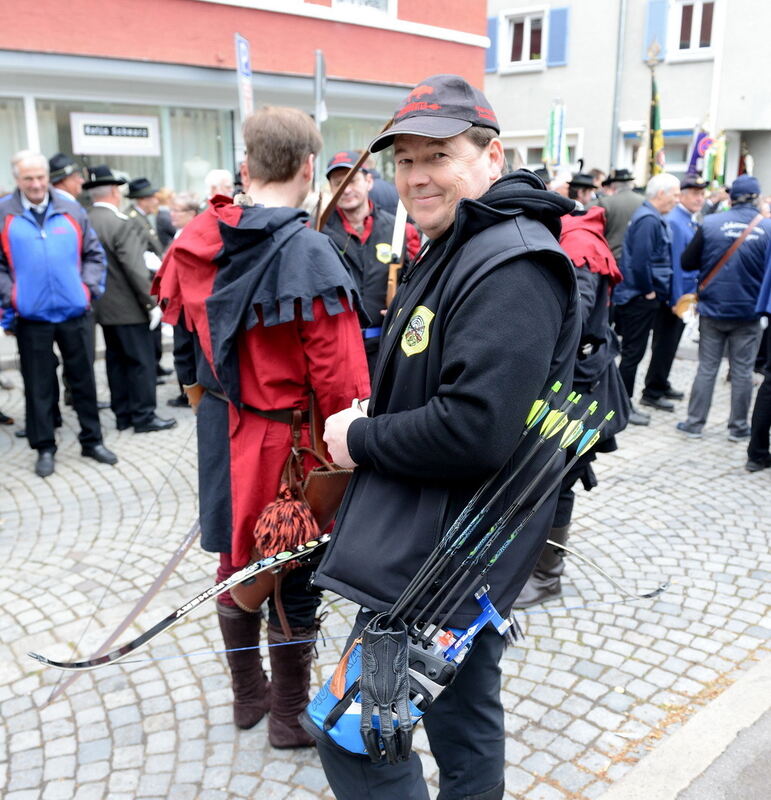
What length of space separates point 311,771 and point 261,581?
68 cm

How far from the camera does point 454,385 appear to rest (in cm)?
160

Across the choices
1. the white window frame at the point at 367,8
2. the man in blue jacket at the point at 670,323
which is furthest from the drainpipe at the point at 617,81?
the man in blue jacket at the point at 670,323

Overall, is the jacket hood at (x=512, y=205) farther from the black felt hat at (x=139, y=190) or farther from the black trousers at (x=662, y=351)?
the black felt hat at (x=139, y=190)

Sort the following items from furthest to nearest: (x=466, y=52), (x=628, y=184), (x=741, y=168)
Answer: (x=741, y=168), (x=466, y=52), (x=628, y=184)

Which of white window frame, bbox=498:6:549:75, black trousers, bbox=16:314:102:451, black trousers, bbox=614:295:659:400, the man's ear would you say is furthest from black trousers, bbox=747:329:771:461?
white window frame, bbox=498:6:549:75

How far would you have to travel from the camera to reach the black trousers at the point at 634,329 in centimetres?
718

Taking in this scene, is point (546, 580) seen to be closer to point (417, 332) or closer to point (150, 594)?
point (150, 594)

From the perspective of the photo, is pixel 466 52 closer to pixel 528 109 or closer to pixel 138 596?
pixel 528 109

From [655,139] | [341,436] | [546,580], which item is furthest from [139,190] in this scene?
[655,139]

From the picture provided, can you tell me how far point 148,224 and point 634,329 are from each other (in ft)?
15.3

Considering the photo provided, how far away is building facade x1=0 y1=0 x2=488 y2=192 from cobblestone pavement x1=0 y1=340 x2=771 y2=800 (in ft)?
22.6

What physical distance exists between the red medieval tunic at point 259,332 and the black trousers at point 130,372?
421cm

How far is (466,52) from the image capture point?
14453 mm

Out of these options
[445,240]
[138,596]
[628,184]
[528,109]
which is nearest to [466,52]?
[628,184]
